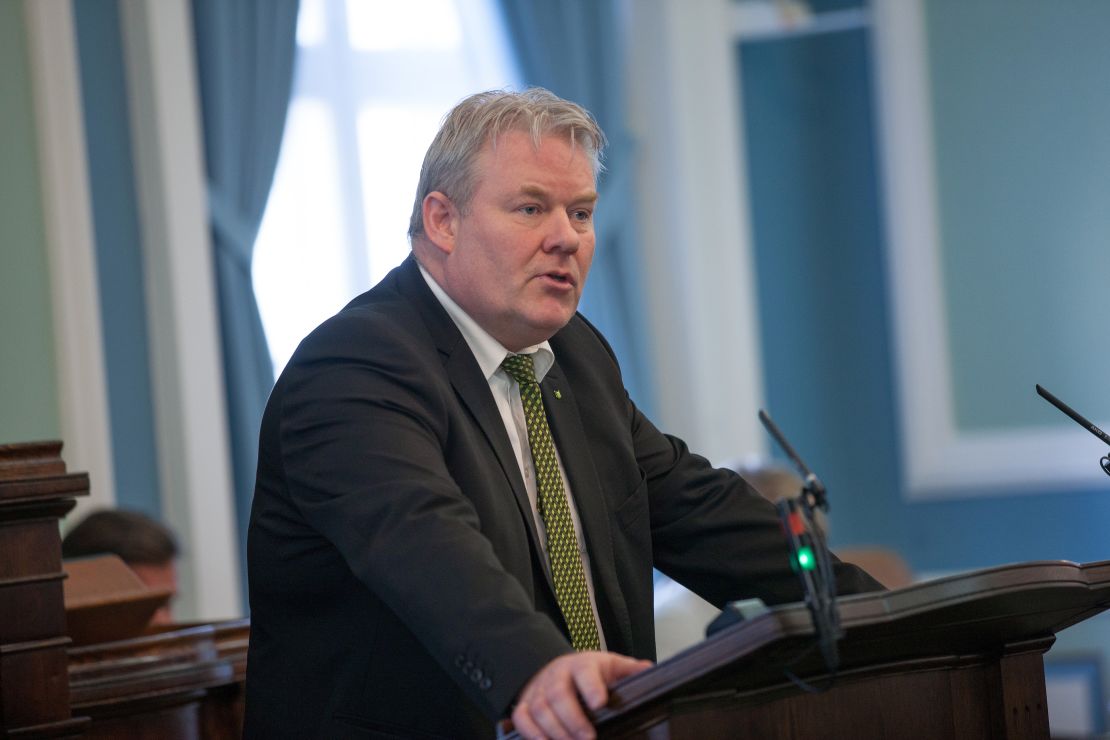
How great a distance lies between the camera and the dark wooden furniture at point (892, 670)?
1366 mm

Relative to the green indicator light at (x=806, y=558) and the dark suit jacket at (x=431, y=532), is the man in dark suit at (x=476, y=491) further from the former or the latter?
the green indicator light at (x=806, y=558)

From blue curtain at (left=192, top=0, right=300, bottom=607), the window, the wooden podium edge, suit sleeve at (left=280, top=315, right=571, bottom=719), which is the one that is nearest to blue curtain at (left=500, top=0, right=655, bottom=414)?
the window

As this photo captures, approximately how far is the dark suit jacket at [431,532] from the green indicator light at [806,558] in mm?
256

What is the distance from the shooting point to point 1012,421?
18.4ft

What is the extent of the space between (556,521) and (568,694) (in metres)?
0.66

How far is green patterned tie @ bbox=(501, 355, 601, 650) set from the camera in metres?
2.00

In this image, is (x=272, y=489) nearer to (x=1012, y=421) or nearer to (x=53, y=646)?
(x=53, y=646)

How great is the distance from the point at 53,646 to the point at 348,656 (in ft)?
1.80

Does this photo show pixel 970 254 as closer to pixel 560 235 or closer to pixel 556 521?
pixel 560 235

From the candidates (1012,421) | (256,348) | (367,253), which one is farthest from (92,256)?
(1012,421)

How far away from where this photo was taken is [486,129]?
213 centimetres

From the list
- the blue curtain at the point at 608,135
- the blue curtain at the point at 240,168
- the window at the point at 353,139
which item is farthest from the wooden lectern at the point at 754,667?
the blue curtain at the point at 608,135

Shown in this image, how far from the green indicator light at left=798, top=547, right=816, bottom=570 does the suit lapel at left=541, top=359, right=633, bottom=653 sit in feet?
2.21

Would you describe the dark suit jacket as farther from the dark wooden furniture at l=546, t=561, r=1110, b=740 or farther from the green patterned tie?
the dark wooden furniture at l=546, t=561, r=1110, b=740
